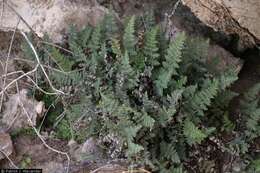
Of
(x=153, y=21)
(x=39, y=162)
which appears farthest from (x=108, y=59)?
(x=39, y=162)

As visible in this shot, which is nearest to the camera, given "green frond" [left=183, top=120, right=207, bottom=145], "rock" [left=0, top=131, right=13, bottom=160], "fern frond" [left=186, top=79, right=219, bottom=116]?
"green frond" [left=183, top=120, right=207, bottom=145]

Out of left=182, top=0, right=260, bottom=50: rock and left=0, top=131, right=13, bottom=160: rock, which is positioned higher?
left=182, top=0, right=260, bottom=50: rock

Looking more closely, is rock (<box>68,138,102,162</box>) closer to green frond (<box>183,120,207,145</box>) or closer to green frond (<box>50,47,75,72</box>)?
green frond (<box>50,47,75,72</box>)

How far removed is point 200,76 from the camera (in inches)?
222

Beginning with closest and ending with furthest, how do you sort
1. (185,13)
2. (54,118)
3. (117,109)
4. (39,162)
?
(117,109) → (39,162) → (54,118) → (185,13)

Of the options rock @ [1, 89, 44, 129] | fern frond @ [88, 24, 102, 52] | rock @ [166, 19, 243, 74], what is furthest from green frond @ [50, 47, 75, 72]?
rock @ [166, 19, 243, 74]

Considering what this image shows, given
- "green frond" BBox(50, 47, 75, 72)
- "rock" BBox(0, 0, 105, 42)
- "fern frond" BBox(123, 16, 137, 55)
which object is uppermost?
"fern frond" BBox(123, 16, 137, 55)

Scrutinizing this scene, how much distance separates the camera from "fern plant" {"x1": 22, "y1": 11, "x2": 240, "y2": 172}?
5.15m

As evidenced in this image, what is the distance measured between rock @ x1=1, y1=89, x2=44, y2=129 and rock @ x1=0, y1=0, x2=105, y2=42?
34.0 inches

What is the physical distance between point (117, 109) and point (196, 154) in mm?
1197

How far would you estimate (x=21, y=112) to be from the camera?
5.82 m

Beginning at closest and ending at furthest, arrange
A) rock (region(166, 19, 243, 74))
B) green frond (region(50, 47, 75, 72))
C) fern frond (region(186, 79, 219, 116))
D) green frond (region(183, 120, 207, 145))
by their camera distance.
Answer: green frond (region(183, 120, 207, 145)) → fern frond (region(186, 79, 219, 116)) → green frond (region(50, 47, 75, 72)) → rock (region(166, 19, 243, 74))

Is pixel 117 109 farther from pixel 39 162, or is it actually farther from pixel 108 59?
pixel 39 162

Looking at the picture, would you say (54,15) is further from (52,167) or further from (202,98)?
(202,98)
